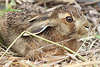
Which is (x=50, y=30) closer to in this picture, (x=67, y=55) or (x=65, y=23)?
(x=65, y=23)

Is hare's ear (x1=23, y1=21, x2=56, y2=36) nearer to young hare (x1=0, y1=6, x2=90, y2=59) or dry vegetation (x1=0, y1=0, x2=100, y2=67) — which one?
young hare (x1=0, y1=6, x2=90, y2=59)

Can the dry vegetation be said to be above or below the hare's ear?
below

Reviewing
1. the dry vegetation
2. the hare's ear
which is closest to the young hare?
the hare's ear

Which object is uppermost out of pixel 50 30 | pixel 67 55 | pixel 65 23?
pixel 65 23

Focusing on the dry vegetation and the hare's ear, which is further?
→ the hare's ear

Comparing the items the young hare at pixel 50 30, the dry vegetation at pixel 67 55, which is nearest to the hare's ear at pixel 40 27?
the young hare at pixel 50 30

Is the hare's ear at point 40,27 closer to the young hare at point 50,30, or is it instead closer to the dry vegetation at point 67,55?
the young hare at point 50,30

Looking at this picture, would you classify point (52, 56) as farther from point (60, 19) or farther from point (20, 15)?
point (20, 15)

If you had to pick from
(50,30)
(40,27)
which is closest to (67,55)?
(50,30)
